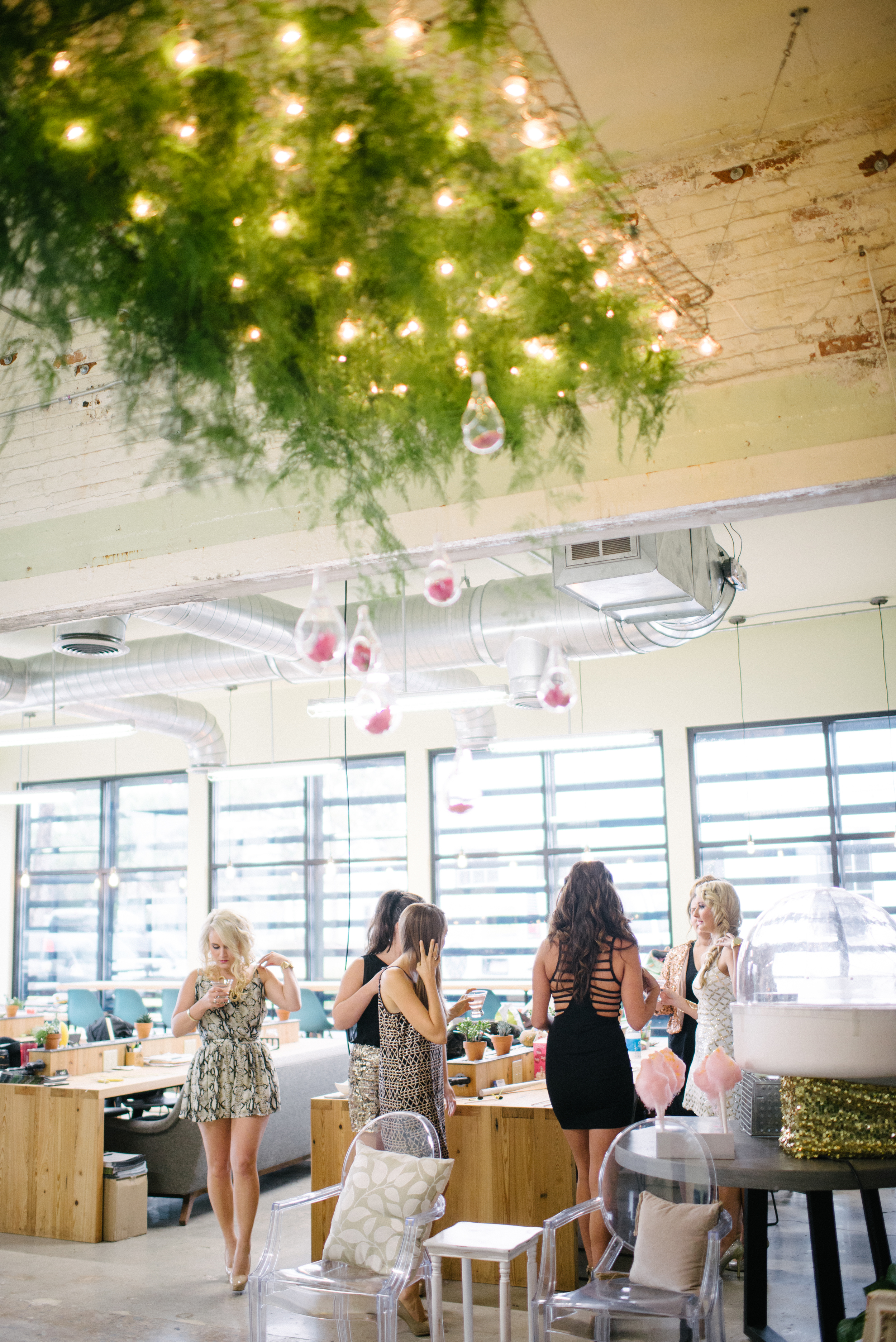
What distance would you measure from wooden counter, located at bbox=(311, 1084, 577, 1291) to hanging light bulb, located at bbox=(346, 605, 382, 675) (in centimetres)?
266

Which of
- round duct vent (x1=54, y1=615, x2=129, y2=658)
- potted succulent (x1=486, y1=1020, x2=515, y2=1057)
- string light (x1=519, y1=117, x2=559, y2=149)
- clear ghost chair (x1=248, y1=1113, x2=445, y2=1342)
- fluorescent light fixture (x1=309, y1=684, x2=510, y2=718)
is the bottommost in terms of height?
clear ghost chair (x1=248, y1=1113, x2=445, y2=1342)

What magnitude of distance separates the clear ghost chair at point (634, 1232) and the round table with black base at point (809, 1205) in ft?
0.16

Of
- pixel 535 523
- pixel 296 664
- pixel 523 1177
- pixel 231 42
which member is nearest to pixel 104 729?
pixel 296 664

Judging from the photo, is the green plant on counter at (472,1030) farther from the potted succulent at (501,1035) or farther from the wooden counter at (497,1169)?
the wooden counter at (497,1169)

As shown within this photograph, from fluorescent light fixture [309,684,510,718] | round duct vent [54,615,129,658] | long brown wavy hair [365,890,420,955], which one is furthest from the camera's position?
fluorescent light fixture [309,684,510,718]

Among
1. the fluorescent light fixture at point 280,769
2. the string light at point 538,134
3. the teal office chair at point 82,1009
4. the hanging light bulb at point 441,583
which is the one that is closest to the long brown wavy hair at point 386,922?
the hanging light bulb at point 441,583

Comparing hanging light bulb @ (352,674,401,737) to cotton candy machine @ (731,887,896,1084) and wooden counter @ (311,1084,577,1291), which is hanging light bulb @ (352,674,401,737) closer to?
cotton candy machine @ (731,887,896,1084)

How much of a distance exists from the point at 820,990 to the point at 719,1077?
42 cm

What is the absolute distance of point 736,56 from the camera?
8.53ft

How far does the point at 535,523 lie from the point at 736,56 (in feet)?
3.89

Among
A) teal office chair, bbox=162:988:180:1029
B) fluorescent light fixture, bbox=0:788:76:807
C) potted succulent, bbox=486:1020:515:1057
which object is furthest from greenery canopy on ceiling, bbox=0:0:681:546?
teal office chair, bbox=162:988:180:1029

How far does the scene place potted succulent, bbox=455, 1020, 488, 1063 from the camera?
16.3ft

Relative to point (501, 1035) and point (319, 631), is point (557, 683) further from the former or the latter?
point (501, 1035)

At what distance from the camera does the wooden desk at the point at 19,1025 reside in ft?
29.4
